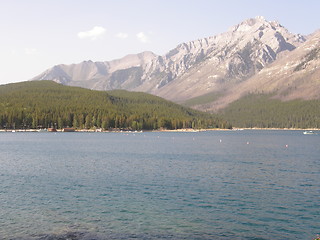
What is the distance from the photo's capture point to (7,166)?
103m

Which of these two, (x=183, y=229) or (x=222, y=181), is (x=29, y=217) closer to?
(x=183, y=229)

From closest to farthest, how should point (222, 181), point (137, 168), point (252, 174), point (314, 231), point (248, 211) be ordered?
point (314, 231), point (248, 211), point (222, 181), point (252, 174), point (137, 168)

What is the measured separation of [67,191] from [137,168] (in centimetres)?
3396

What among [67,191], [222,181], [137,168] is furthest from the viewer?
[137,168]

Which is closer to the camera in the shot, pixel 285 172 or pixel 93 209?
pixel 93 209

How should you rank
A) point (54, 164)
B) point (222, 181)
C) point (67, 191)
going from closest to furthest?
point (67, 191) → point (222, 181) → point (54, 164)

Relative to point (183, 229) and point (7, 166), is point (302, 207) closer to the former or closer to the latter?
point (183, 229)

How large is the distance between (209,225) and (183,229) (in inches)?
153

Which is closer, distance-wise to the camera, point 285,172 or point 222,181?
point 222,181

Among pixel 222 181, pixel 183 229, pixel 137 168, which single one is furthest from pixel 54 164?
pixel 183 229

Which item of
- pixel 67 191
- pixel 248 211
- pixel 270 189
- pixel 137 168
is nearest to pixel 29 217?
pixel 67 191

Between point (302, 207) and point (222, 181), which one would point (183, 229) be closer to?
point (302, 207)

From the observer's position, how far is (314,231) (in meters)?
45.9

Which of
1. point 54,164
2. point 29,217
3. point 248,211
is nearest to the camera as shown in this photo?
point 29,217
